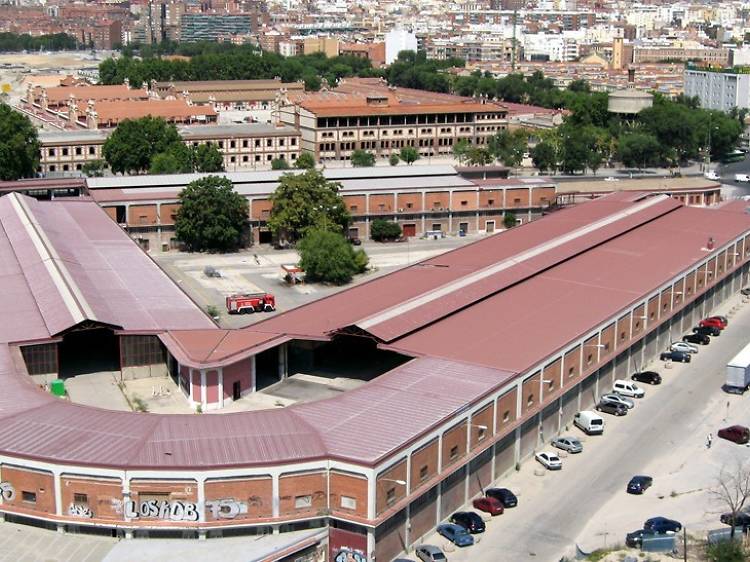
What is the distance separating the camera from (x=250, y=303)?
3675 centimetres

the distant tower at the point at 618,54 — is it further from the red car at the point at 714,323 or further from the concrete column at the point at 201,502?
the concrete column at the point at 201,502

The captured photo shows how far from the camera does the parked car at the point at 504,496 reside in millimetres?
23538

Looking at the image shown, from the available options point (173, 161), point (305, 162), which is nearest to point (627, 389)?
point (173, 161)

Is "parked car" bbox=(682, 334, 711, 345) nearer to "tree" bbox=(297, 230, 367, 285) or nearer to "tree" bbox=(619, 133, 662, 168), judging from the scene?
"tree" bbox=(297, 230, 367, 285)

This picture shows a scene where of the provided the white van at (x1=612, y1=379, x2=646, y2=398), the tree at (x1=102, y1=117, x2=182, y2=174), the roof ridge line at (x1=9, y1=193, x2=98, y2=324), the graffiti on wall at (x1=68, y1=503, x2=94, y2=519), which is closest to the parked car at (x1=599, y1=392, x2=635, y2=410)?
the white van at (x1=612, y1=379, x2=646, y2=398)

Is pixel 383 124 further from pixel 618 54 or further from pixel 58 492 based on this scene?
pixel 618 54

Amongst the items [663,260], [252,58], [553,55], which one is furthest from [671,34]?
[663,260]

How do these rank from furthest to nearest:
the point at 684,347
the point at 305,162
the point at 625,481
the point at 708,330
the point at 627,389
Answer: the point at 305,162
the point at 708,330
the point at 684,347
the point at 627,389
the point at 625,481

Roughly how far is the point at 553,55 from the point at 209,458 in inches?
5330

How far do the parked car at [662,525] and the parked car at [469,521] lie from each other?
120 inches

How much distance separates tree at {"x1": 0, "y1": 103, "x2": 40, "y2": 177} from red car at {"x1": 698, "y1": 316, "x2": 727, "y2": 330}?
33581 mm

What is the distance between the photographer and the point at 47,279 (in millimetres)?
31062

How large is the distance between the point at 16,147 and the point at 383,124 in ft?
69.8

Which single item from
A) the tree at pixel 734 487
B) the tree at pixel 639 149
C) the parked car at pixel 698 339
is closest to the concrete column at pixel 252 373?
the tree at pixel 734 487
